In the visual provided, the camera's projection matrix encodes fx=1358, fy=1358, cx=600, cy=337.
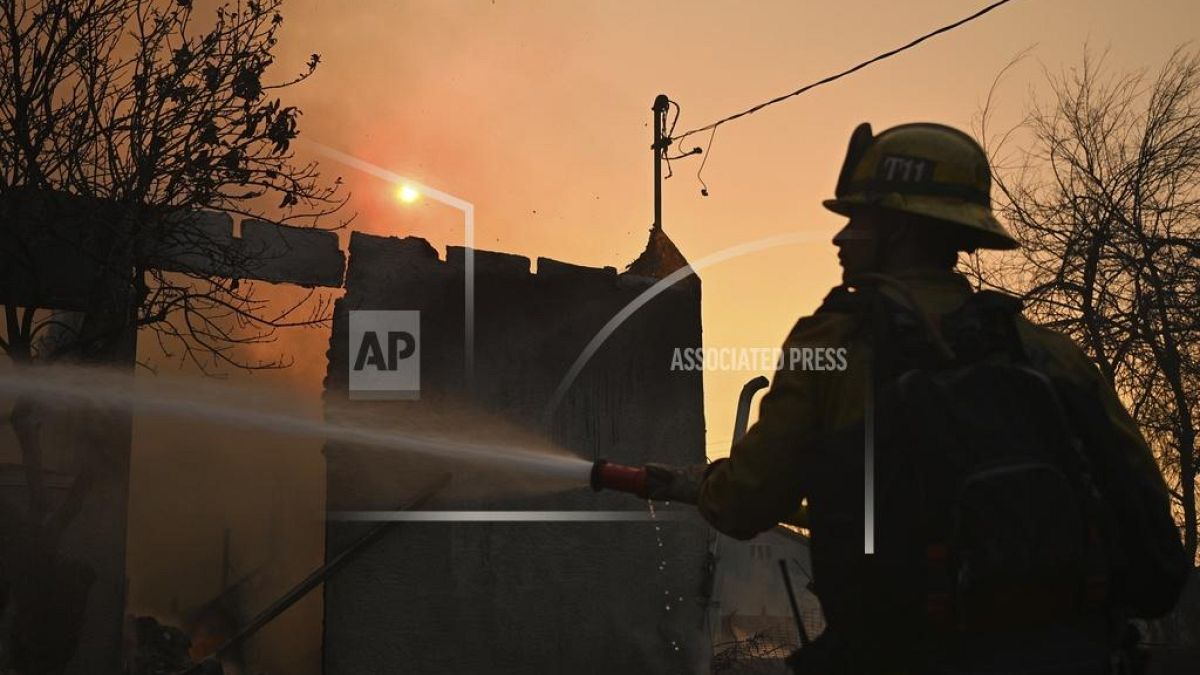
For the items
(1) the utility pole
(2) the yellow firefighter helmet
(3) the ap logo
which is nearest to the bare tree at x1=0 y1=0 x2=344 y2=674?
(3) the ap logo

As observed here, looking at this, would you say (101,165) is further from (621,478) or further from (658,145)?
(658,145)

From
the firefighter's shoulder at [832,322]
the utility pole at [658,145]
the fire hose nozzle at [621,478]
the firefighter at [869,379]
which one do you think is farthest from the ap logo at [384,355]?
the utility pole at [658,145]

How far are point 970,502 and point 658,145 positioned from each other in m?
17.9

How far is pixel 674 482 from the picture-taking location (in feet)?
10.9

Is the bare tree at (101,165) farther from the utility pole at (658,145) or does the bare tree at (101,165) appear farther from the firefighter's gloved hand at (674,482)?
the utility pole at (658,145)

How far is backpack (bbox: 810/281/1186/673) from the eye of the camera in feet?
8.79

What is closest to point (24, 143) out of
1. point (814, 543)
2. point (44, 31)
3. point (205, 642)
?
point (44, 31)

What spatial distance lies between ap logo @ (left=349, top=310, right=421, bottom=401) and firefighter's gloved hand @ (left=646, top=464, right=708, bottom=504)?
206 inches

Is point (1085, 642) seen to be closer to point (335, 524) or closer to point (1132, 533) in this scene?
point (1132, 533)

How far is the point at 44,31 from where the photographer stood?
7.64 m

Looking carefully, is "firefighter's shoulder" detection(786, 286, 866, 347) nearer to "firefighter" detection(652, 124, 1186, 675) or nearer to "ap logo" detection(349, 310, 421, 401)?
"firefighter" detection(652, 124, 1186, 675)

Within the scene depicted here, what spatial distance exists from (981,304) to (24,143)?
618 cm

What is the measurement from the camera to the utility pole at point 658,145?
20094 mm

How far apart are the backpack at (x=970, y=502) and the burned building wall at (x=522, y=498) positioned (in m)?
5.77
